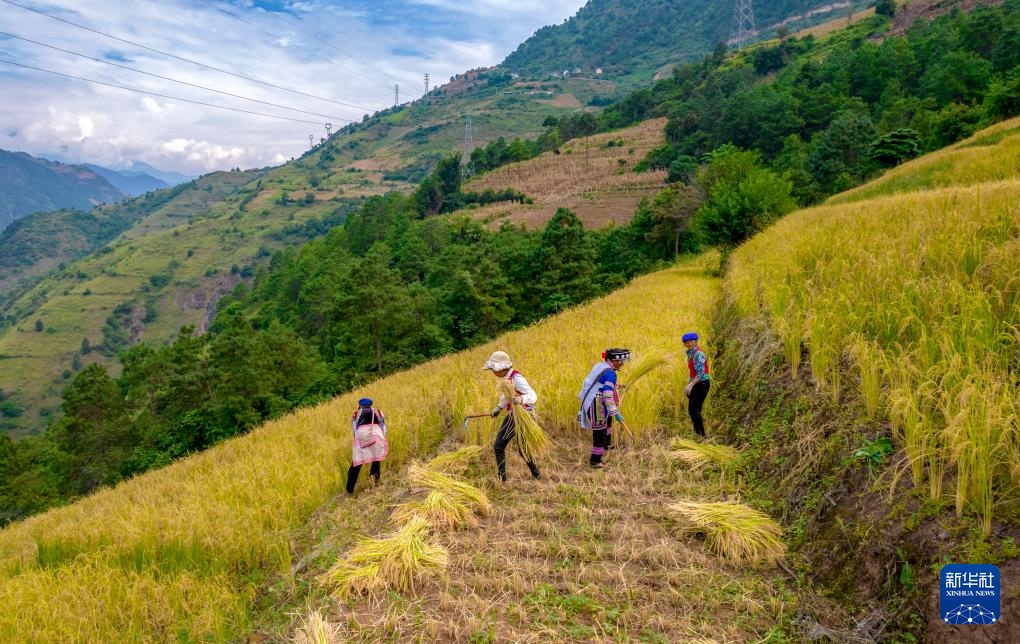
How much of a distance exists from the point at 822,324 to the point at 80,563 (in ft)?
30.5

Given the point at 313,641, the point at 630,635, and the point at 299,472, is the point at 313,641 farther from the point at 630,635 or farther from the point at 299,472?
the point at 299,472

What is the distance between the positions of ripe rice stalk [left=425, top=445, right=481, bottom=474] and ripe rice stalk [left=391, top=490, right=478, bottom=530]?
38.6 inches

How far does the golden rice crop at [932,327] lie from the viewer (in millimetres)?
3510

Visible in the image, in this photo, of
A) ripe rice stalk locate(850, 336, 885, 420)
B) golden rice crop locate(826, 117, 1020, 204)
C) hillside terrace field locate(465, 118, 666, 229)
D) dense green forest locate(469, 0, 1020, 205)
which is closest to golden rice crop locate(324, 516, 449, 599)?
ripe rice stalk locate(850, 336, 885, 420)

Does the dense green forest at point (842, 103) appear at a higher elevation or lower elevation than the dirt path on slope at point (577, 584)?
higher

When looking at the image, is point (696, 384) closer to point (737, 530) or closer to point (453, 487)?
point (737, 530)

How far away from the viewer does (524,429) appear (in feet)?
20.8

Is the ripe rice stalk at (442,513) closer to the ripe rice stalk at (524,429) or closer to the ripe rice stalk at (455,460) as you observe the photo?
the ripe rice stalk at (455,460)

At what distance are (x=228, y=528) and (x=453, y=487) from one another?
8.63 feet

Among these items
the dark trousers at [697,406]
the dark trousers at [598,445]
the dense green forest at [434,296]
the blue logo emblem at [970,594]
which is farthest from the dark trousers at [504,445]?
the dense green forest at [434,296]

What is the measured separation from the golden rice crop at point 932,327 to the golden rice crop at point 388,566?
4014mm

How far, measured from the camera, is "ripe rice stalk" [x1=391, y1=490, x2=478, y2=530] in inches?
210

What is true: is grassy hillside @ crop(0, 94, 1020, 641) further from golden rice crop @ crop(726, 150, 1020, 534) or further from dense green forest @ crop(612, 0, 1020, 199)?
dense green forest @ crop(612, 0, 1020, 199)

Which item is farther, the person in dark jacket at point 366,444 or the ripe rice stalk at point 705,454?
the person in dark jacket at point 366,444
